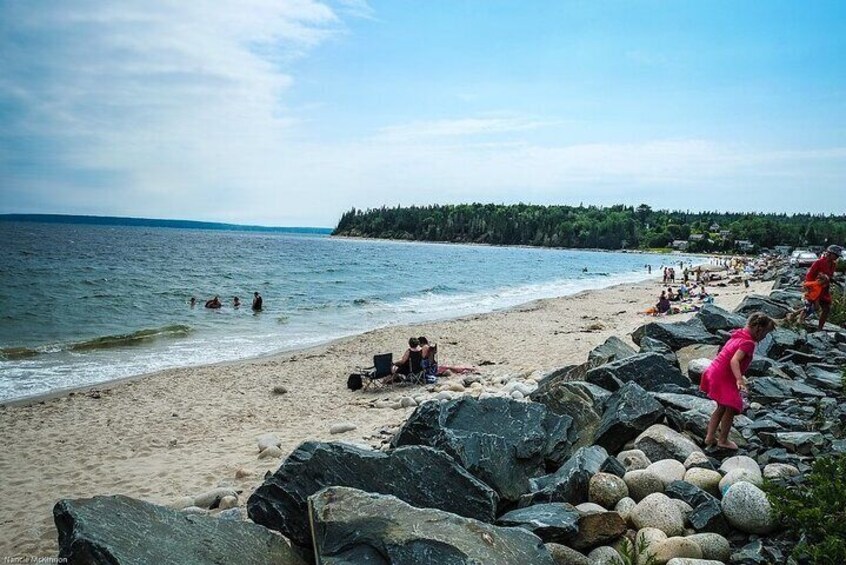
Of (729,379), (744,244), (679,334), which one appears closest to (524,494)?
(729,379)

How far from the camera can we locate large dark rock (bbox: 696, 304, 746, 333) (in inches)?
536

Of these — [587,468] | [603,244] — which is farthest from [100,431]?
[603,244]

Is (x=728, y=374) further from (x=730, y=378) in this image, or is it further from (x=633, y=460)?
(x=633, y=460)

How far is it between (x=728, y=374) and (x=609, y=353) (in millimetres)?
4191

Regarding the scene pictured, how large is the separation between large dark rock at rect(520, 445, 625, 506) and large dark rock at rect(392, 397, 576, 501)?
0.67 feet

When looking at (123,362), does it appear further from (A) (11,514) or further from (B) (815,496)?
(B) (815,496)

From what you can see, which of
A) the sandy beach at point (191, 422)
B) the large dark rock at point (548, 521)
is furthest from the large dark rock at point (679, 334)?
the large dark rock at point (548, 521)

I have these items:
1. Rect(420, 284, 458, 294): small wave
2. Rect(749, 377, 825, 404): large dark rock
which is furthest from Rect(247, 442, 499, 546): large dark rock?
Rect(420, 284, 458, 294): small wave

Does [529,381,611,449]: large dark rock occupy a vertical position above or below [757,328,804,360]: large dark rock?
below

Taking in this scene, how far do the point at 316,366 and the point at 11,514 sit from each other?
9.54 m

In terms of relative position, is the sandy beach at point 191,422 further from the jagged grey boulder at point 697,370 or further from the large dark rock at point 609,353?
the jagged grey boulder at point 697,370

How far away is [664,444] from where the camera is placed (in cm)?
620

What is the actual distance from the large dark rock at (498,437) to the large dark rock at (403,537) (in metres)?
1.41

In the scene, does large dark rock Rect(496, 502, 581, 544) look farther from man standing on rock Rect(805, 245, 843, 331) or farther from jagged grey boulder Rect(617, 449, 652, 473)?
man standing on rock Rect(805, 245, 843, 331)
